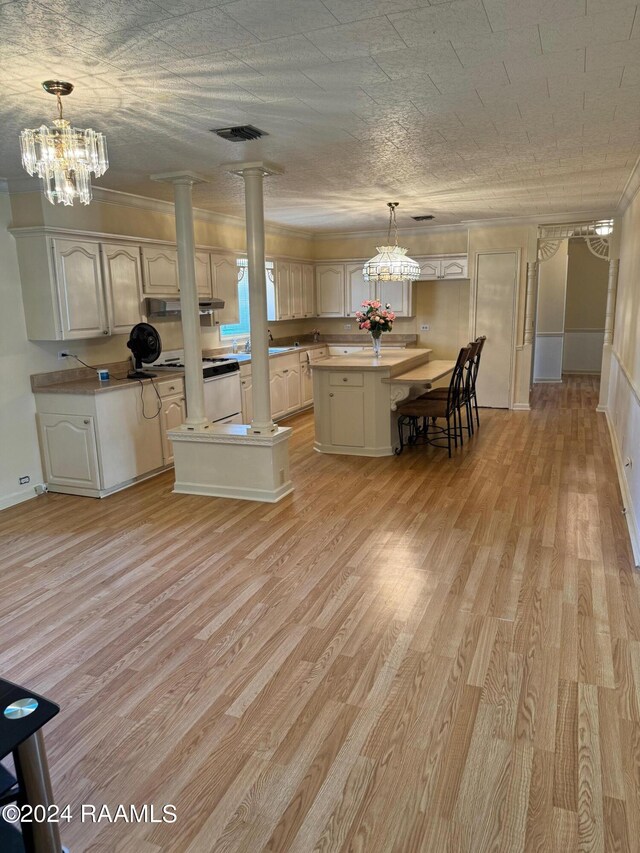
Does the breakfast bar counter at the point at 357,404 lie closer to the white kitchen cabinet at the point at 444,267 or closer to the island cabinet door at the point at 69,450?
the island cabinet door at the point at 69,450

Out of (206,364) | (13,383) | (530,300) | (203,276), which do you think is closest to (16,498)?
(13,383)

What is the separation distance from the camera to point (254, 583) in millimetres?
3336

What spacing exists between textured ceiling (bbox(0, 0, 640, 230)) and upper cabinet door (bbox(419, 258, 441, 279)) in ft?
11.2

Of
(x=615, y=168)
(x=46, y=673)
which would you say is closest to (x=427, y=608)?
(x=46, y=673)

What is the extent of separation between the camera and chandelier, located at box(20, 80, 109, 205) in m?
2.51

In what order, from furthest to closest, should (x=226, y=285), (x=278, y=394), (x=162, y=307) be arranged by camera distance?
(x=278, y=394) → (x=226, y=285) → (x=162, y=307)

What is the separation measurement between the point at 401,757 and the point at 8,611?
220 cm

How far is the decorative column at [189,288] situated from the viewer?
Result: 4.57 m

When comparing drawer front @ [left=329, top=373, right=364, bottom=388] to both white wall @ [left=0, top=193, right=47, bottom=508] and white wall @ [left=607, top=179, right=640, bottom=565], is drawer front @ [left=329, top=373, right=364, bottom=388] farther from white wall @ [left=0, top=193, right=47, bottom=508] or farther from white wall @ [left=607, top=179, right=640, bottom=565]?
white wall @ [left=0, top=193, right=47, bottom=508]

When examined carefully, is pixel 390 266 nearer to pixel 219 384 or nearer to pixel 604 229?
pixel 219 384

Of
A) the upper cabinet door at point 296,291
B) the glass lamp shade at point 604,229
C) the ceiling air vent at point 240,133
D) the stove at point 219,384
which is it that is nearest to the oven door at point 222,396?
the stove at point 219,384

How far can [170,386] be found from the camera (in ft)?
18.1

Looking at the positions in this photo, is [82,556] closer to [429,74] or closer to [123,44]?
[123,44]

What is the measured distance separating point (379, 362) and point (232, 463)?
199 cm
